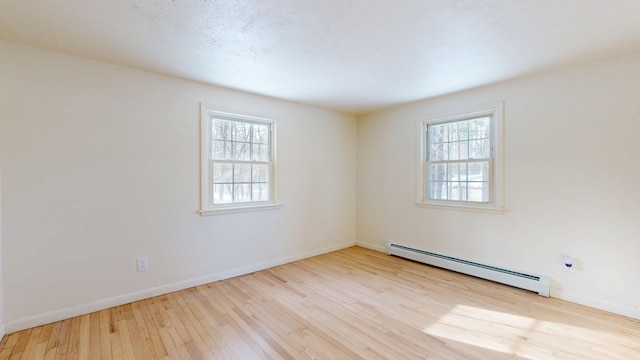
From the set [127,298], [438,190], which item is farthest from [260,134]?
[438,190]

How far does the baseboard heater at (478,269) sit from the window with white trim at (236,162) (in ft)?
6.74

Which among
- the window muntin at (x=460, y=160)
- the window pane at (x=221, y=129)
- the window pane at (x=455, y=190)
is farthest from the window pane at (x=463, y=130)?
the window pane at (x=221, y=129)

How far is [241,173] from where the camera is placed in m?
3.54

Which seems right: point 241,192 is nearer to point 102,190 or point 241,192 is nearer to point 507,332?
point 102,190

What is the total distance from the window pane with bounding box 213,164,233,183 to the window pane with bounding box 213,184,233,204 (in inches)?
2.4

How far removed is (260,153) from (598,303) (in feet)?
12.7

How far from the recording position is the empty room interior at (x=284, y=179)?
1946 millimetres

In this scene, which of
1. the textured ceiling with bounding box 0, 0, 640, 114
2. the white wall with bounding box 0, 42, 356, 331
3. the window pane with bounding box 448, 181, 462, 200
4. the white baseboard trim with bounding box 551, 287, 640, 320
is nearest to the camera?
the textured ceiling with bounding box 0, 0, 640, 114

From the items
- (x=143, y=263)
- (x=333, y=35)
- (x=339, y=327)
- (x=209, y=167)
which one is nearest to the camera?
(x=333, y=35)

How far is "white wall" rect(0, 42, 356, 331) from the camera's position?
2.21m

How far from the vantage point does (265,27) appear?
6.39 ft

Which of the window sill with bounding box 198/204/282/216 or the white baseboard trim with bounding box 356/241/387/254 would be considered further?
the white baseboard trim with bounding box 356/241/387/254

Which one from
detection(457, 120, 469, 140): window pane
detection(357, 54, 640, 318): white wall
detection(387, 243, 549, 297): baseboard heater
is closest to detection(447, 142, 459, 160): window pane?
detection(457, 120, 469, 140): window pane

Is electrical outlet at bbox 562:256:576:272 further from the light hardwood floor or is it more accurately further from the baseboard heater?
the light hardwood floor
